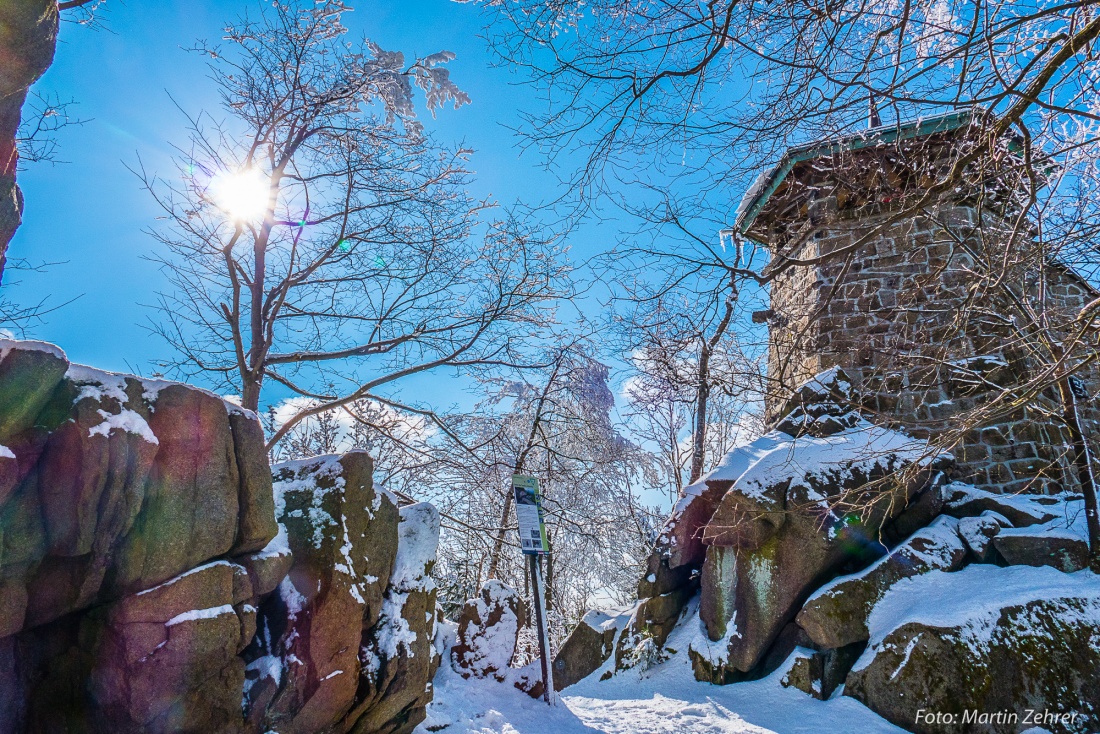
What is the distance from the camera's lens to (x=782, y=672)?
17.5ft

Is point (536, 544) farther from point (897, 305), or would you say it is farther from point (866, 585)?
point (897, 305)

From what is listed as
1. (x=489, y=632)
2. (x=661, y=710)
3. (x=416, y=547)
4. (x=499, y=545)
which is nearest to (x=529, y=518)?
(x=489, y=632)

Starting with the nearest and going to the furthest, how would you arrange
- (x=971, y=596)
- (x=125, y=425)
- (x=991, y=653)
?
(x=125, y=425) < (x=991, y=653) < (x=971, y=596)

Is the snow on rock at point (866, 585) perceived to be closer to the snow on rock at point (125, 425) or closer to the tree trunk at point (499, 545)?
the snow on rock at point (125, 425)

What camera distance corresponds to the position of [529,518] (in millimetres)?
5867

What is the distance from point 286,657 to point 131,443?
61.6 inches

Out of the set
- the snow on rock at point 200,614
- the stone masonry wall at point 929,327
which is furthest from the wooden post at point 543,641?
the stone masonry wall at point 929,327

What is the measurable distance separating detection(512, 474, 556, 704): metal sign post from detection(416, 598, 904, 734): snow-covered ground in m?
0.31

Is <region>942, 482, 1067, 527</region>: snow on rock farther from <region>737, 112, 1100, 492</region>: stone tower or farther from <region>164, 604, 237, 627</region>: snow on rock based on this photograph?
<region>164, 604, 237, 627</region>: snow on rock

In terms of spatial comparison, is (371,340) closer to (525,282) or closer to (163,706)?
(525,282)

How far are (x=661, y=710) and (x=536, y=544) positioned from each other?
186 centimetres

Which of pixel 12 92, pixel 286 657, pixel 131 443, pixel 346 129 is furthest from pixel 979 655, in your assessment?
pixel 346 129

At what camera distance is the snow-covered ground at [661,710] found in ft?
15.0

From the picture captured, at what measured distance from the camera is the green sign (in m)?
5.72
